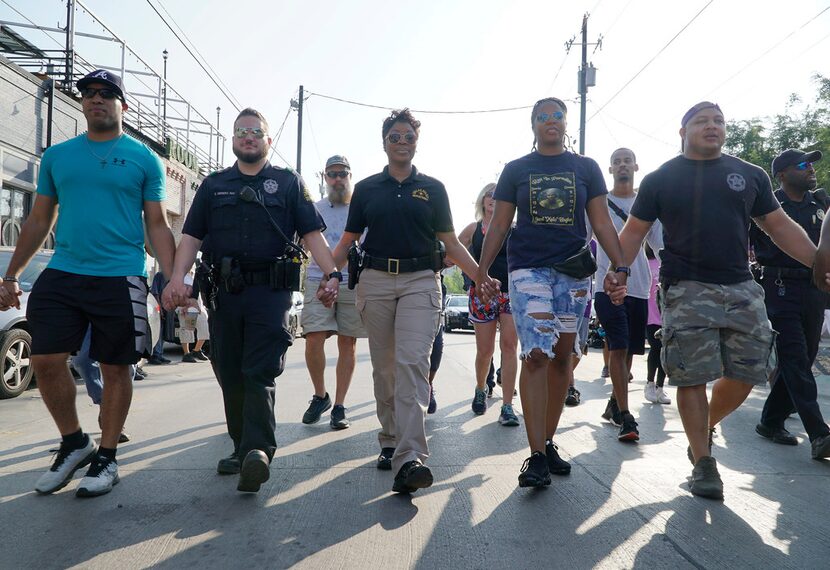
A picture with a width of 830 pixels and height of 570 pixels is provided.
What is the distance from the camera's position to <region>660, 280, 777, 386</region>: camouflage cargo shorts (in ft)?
12.2

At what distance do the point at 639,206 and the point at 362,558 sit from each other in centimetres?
251

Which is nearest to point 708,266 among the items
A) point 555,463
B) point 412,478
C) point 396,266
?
point 555,463

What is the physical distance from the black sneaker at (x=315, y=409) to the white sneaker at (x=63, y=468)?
2032 millimetres

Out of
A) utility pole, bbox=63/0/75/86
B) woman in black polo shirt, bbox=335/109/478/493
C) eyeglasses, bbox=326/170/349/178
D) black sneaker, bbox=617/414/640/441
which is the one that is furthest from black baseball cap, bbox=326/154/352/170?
utility pole, bbox=63/0/75/86

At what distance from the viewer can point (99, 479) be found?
3.49 meters

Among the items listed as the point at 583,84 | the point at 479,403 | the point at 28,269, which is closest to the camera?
the point at 479,403

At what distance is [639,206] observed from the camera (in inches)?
158

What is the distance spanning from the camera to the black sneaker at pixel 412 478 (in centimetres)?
336

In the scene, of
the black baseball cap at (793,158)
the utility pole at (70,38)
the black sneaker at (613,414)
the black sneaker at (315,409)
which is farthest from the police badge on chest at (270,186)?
the utility pole at (70,38)

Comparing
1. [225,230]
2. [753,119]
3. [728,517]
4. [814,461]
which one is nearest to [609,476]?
[728,517]

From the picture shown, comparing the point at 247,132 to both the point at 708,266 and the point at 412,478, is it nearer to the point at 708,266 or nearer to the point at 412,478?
the point at 412,478

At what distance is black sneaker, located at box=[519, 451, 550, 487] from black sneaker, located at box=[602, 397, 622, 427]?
1.82m

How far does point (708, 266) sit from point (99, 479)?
3362mm

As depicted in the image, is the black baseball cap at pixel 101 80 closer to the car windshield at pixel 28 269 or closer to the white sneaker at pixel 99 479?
the white sneaker at pixel 99 479
